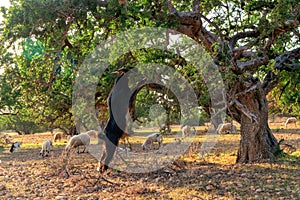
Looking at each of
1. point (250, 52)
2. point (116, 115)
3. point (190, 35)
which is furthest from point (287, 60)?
point (116, 115)

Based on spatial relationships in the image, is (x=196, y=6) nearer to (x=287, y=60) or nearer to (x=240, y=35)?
(x=240, y=35)

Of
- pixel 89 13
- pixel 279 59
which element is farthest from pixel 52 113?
pixel 279 59

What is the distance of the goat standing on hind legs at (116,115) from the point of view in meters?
11.3

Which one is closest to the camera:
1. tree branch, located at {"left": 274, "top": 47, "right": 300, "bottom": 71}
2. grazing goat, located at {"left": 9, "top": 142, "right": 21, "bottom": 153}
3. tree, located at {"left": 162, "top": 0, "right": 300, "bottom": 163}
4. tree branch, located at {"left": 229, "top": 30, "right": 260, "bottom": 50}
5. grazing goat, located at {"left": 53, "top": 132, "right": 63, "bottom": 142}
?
tree, located at {"left": 162, "top": 0, "right": 300, "bottom": 163}

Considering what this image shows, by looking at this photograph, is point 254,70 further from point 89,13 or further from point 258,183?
point 89,13

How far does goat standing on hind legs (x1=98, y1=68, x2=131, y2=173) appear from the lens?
37.1ft

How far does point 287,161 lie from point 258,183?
352 centimetres

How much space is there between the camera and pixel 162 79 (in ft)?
33.3

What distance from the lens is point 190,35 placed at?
11.0 m

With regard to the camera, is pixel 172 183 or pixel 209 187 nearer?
pixel 209 187

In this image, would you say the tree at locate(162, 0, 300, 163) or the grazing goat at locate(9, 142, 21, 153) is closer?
→ the tree at locate(162, 0, 300, 163)

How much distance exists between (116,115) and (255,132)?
4950mm

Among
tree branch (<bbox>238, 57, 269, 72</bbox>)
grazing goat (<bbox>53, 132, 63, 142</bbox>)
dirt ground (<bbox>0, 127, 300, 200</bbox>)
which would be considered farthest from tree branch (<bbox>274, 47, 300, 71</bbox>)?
grazing goat (<bbox>53, 132, 63, 142</bbox>)

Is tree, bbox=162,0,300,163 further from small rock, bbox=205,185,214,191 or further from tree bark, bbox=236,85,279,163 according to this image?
small rock, bbox=205,185,214,191
